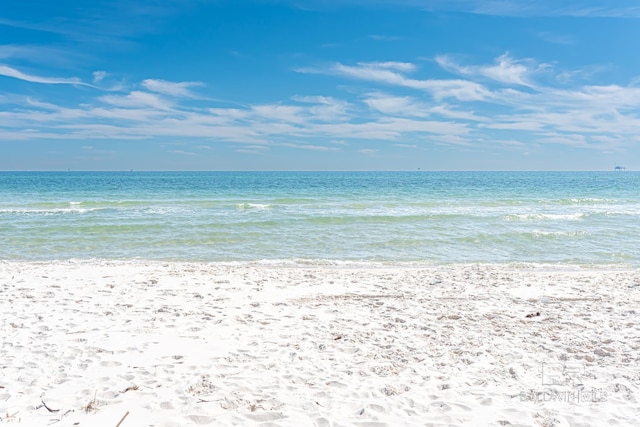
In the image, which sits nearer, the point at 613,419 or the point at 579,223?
the point at 613,419

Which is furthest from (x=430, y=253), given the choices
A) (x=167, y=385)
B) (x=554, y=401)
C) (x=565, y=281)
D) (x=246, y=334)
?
(x=167, y=385)

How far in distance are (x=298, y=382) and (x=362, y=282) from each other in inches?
212

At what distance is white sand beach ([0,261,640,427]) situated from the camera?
4.48m

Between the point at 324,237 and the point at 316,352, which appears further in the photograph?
the point at 324,237

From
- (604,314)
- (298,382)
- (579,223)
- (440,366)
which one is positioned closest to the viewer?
(298,382)

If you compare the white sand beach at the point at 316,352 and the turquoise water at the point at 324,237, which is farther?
the turquoise water at the point at 324,237

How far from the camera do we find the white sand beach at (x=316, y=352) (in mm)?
4480

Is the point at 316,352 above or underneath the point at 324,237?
underneath

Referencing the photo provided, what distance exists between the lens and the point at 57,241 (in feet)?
53.3

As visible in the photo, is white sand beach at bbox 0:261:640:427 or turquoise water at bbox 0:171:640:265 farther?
turquoise water at bbox 0:171:640:265

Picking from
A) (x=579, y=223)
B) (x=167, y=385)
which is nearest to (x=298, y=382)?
(x=167, y=385)

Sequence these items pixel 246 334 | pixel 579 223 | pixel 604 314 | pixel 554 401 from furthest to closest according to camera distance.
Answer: pixel 579 223
pixel 604 314
pixel 246 334
pixel 554 401

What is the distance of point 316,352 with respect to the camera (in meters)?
6.00

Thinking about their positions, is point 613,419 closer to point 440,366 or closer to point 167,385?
point 440,366
